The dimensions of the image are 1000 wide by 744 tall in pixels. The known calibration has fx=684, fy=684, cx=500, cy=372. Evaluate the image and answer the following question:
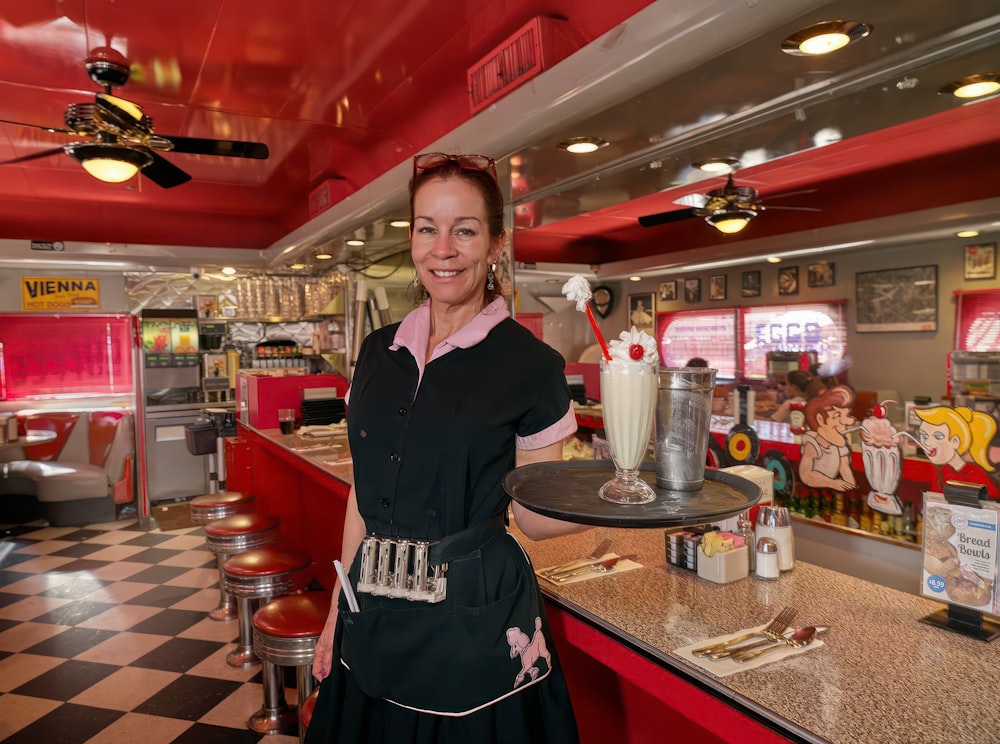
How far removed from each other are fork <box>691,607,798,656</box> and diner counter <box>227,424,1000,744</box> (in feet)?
0.10

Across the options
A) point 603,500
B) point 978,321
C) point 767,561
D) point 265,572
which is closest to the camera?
point 603,500

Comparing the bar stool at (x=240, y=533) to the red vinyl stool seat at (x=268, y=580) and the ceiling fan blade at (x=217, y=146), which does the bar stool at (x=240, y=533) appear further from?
the ceiling fan blade at (x=217, y=146)

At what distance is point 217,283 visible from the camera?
26.0ft

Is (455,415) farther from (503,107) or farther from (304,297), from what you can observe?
(304,297)

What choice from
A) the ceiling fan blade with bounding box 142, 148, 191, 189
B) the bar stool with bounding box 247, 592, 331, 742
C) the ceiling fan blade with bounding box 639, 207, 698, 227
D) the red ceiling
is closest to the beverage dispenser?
Result: the red ceiling

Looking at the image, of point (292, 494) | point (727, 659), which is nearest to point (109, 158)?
point (292, 494)

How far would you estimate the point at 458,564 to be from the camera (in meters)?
1.46

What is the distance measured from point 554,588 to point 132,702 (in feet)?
9.15

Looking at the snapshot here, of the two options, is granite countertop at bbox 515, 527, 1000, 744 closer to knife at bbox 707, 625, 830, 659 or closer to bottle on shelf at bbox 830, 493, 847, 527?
knife at bbox 707, 625, 830, 659

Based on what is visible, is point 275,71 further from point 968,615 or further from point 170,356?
point 170,356

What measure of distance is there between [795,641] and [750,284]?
585 centimetres

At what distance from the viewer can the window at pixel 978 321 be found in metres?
5.16

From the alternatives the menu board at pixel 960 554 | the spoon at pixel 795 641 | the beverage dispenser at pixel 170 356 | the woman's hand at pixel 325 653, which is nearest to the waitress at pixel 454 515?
the woman's hand at pixel 325 653

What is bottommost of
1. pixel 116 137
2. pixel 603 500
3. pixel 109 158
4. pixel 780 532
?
pixel 780 532
